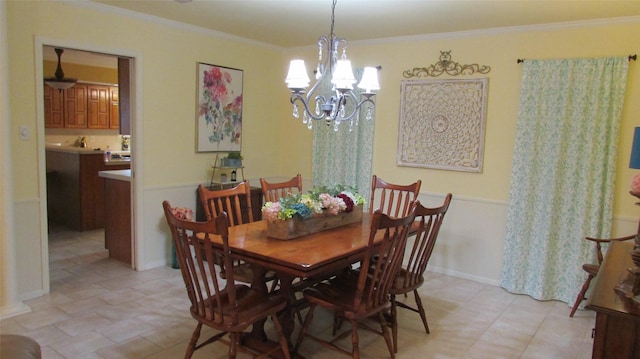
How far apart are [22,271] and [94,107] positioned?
505cm

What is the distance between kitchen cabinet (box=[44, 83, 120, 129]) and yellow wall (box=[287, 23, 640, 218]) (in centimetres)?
460

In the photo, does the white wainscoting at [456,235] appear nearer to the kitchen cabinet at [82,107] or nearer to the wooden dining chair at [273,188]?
the wooden dining chair at [273,188]

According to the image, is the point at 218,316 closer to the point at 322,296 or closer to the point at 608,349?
the point at 322,296

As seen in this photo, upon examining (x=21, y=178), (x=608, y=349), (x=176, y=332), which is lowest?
(x=176, y=332)

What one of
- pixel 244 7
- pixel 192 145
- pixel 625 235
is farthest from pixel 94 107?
pixel 625 235

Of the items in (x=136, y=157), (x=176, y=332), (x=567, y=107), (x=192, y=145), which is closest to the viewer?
(x=176, y=332)

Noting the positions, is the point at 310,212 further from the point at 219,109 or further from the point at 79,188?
the point at 79,188

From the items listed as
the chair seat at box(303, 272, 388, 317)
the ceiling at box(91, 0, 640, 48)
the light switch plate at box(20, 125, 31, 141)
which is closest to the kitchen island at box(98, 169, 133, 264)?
the light switch plate at box(20, 125, 31, 141)

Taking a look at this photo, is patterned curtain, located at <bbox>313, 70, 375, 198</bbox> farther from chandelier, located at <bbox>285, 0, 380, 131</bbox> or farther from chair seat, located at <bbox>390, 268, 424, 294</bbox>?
chair seat, located at <bbox>390, 268, 424, 294</bbox>

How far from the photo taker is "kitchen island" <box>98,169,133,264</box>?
4.33m

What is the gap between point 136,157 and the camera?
4.10m

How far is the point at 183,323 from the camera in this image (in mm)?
3148

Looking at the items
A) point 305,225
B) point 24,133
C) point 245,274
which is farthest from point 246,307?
point 24,133

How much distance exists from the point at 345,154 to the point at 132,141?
7.08ft
